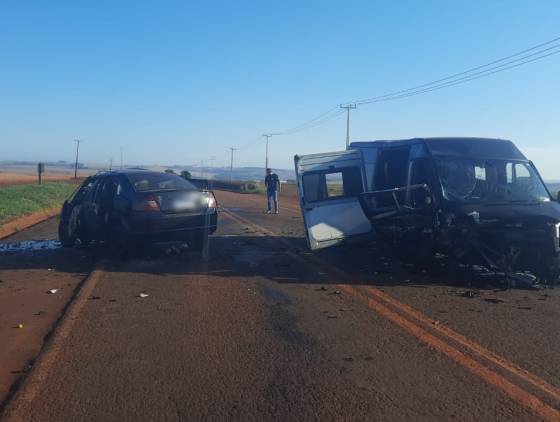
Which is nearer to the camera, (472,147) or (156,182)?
(472,147)

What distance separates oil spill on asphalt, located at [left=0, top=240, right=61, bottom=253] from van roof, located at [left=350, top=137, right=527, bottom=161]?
7.59 metres

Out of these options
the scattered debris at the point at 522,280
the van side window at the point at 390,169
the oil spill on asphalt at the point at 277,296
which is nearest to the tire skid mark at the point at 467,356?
the oil spill on asphalt at the point at 277,296

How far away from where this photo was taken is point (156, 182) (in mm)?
11180

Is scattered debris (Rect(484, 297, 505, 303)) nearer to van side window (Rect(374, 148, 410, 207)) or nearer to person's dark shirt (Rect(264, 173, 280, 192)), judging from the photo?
van side window (Rect(374, 148, 410, 207))

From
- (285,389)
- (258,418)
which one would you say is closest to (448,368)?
(285,389)

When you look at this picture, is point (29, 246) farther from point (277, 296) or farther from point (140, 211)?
point (277, 296)

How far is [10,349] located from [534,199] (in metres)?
7.67

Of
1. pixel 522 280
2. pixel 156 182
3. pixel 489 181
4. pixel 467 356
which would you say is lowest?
pixel 467 356

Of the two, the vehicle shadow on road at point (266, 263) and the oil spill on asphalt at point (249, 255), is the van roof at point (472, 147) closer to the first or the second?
the vehicle shadow on road at point (266, 263)

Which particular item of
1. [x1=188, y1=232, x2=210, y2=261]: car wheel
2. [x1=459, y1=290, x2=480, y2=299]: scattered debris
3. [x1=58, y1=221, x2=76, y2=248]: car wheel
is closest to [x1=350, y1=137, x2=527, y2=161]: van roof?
[x1=459, y1=290, x2=480, y2=299]: scattered debris

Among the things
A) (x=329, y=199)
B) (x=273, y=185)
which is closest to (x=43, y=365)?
(x=329, y=199)

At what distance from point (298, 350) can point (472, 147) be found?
5935 mm

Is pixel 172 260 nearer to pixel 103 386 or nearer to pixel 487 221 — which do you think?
pixel 487 221

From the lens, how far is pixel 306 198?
1079 centimetres
